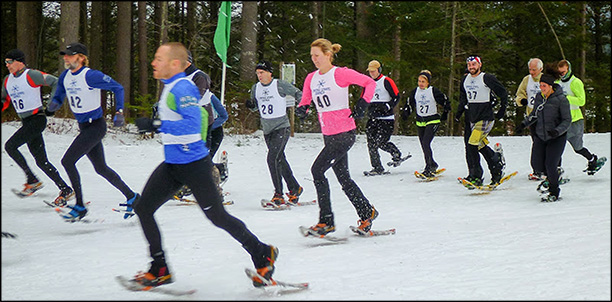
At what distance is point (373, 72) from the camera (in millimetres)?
11047

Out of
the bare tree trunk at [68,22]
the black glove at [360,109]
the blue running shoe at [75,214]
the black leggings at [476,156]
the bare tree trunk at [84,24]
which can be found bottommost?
the blue running shoe at [75,214]

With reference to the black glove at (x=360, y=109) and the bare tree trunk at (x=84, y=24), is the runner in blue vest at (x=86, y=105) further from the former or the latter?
the bare tree trunk at (x=84, y=24)

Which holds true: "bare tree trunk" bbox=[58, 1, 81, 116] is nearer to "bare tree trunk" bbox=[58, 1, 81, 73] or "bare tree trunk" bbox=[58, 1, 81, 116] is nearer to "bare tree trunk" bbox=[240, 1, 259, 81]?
"bare tree trunk" bbox=[58, 1, 81, 73]

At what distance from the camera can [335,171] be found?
19.7 feet

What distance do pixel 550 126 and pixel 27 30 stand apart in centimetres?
1725

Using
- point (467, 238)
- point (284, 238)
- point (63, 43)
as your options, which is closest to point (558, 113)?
point (467, 238)

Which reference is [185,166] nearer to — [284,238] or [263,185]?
[284,238]

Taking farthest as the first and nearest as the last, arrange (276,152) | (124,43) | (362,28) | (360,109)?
1. (362,28)
2. (124,43)
3. (276,152)
4. (360,109)

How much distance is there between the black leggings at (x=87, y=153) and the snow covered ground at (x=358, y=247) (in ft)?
1.65

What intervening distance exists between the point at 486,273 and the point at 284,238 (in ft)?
7.64

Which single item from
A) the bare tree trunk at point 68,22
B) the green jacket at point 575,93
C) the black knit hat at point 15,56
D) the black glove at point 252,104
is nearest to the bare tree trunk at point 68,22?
the bare tree trunk at point 68,22

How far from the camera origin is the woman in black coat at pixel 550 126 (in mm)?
7719

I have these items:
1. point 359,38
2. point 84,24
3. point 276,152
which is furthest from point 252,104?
point 84,24

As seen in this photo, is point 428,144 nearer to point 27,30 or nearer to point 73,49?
point 73,49
